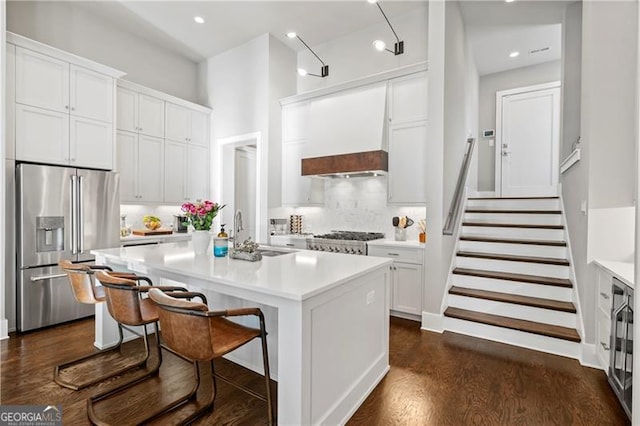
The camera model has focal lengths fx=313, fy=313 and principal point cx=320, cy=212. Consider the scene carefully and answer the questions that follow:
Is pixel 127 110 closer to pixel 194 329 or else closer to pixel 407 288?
pixel 194 329

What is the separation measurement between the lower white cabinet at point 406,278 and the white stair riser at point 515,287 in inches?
21.0

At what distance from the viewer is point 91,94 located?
12.2 ft

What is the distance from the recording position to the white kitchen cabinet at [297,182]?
15.8 feet

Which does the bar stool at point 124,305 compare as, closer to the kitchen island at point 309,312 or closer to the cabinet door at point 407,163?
the kitchen island at point 309,312

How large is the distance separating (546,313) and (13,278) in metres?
5.28

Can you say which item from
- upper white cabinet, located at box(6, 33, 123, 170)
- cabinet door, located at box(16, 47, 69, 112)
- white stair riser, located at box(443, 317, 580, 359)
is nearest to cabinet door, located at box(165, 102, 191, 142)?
upper white cabinet, located at box(6, 33, 123, 170)

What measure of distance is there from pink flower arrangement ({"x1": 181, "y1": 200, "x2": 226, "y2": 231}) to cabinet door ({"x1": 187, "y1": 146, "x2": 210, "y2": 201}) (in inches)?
119

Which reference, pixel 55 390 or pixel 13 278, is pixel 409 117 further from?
pixel 13 278

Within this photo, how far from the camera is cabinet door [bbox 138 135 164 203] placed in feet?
15.1

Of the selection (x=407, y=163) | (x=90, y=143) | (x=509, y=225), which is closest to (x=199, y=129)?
(x=90, y=143)

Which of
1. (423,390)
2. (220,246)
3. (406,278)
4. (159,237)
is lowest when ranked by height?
(423,390)

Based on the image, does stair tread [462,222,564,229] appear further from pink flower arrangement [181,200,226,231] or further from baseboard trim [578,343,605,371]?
pink flower arrangement [181,200,226,231]

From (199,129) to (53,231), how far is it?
276 cm

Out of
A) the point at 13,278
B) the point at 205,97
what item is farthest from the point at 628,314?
the point at 205,97
